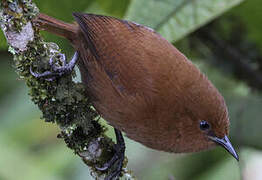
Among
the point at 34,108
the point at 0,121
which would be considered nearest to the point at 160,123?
the point at 34,108

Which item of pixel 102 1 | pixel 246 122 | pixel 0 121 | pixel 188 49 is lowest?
pixel 0 121

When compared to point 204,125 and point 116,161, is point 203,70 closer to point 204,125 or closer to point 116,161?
point 204,125

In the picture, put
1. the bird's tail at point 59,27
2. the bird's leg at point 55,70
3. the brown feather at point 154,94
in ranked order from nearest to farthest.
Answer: the bird's leg at point 55,70 < the brown feather at point 154,94 < the bird's tail at point 59,27

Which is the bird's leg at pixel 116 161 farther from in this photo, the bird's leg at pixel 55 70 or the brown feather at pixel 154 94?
the bird's leg at pixel 55 70

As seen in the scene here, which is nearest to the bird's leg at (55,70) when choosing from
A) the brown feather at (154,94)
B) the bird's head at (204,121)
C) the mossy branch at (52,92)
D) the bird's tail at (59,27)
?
the mossy branch at (52,92)

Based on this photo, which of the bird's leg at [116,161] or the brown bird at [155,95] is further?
the brown bird at [155,95]

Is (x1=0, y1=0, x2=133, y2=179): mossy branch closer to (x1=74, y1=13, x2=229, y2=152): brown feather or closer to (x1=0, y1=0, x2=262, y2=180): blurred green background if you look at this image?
(x1=74, y1=13, x2=229, y2=152): brown feather

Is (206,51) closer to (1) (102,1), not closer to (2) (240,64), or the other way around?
(2) (240,64)

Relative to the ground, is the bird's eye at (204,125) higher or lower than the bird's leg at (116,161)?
higher
